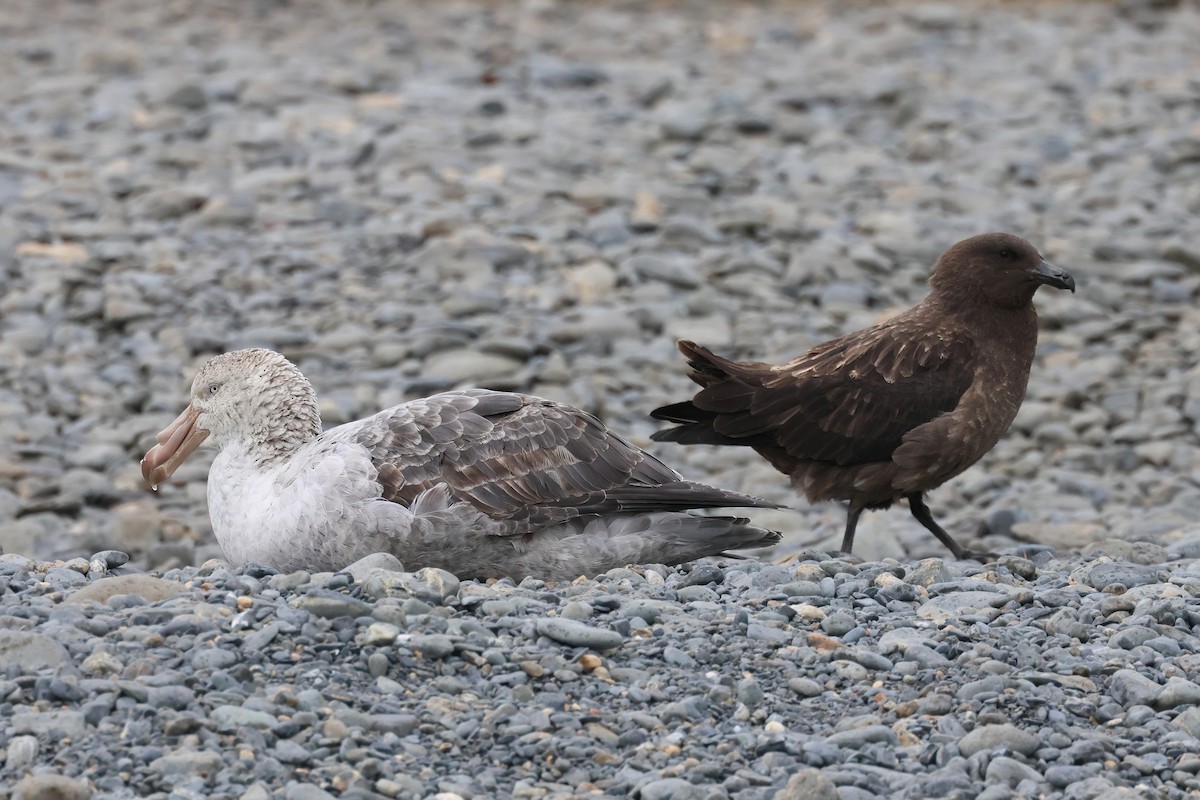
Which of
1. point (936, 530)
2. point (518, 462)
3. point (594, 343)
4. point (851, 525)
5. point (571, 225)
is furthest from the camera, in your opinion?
point (571, 225)

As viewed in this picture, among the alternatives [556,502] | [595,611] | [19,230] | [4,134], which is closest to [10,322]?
[19,230]

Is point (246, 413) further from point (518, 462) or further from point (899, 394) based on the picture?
point (899, 394)

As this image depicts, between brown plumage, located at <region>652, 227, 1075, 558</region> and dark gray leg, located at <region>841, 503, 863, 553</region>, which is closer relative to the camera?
brown plumage, located at <region>652, 227, 1075, 558</region>

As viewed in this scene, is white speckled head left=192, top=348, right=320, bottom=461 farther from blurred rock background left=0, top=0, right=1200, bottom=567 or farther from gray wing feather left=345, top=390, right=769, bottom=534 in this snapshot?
blurred rock background left=0, top=0, right=1200, bottom=567

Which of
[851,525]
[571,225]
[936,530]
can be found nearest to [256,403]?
[851,525]

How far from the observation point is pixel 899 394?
824 cm

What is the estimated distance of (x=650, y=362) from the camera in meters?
12.2

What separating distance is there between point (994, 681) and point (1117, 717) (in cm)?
39

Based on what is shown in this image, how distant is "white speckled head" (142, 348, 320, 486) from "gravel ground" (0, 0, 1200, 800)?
0.72m

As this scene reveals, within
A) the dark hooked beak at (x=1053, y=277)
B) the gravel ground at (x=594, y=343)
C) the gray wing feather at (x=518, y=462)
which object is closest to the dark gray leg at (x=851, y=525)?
the gravel ground at (x=594, y=343)

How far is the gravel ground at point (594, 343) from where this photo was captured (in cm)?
528

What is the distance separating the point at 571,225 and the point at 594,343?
184 centimetres

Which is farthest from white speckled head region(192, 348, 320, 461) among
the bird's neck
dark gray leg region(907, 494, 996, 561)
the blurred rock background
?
the bird's neck

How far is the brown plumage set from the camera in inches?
323
